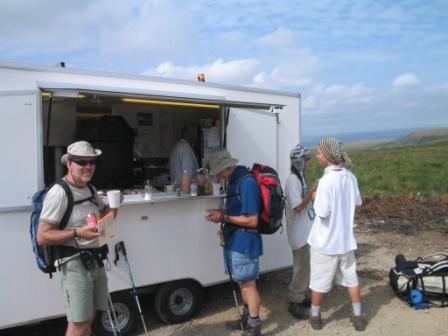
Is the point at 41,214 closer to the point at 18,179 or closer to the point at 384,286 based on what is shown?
the point at 18,179

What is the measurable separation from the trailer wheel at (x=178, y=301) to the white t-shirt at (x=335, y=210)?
54.8 inches

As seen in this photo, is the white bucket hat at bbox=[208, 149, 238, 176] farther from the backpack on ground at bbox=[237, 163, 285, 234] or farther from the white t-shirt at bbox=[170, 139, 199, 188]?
the white t-shirt at bbox=[170, 139, 199, 188]

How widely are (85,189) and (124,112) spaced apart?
3.07m

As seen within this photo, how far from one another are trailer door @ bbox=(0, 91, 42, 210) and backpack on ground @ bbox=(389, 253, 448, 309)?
402 centimetres

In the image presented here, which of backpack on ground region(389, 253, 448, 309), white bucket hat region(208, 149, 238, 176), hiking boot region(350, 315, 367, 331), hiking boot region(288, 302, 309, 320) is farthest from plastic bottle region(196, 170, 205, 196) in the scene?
backpack on ground region(389, 253, 448, 309)

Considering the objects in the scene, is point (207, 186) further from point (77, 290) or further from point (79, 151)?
point (77, 290)

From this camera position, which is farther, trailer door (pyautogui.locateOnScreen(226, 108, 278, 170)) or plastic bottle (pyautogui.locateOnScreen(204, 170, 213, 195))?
trailer door (pyautogui.locateOnScreen(226, 108, 278, 170))


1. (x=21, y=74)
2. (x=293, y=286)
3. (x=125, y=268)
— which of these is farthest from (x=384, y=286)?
(x=21, y=74)

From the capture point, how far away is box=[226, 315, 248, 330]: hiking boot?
429 cm

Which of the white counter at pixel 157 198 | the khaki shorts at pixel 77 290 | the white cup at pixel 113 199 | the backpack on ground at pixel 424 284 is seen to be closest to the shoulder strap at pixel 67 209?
the khaki shorts at pixel 77 290

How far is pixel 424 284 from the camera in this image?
15.9 feet

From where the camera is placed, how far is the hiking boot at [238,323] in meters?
4.29

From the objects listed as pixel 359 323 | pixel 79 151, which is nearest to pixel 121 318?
pixel 79 151

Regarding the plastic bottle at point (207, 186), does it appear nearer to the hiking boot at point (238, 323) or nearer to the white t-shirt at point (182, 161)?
the white t-shirt at point (182, 161)
